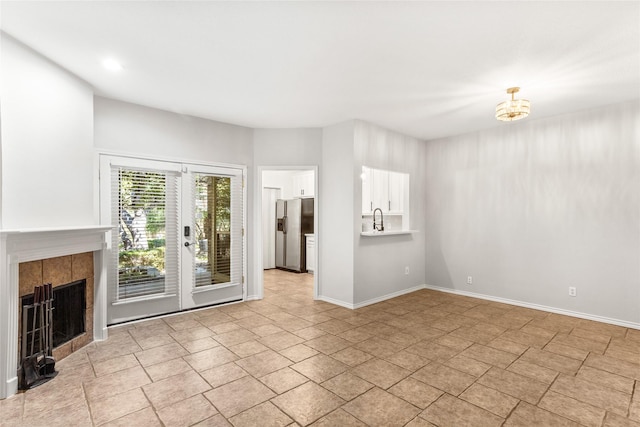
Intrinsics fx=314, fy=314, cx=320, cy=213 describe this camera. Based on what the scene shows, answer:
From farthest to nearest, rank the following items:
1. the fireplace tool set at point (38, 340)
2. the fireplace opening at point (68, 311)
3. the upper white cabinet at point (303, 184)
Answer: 1. the upper white cabinet at point (303, 184)
2. the fireplace opening at point (68, 311)
3. the fireplace tool set at point (38, 340)

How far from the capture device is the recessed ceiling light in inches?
111

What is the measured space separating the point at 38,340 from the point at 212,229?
7.28 ft

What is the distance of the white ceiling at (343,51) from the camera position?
2.14m

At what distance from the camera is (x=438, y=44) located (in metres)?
2.54

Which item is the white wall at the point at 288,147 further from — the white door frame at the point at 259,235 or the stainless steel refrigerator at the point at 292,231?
the stainless steel refrigerator at the point at 292,231

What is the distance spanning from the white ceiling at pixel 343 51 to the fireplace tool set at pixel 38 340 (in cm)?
210

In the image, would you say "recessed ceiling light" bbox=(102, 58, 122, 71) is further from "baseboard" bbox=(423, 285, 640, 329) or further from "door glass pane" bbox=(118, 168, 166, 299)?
"baseboard" bbox=(423, 285, 640, 329)

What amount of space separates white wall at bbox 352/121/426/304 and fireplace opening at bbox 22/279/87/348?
3.21 meters

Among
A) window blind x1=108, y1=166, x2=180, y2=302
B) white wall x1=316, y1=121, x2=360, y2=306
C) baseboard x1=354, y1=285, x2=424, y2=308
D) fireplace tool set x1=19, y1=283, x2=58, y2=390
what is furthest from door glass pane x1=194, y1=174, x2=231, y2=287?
baseboard x1=354, y1=285, x2=424, y2=308

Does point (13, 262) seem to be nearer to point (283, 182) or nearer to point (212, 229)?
point (212, 229)

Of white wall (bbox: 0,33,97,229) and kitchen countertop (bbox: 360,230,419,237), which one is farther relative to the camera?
kitchen countertop (bbox: 360,230,419,237)

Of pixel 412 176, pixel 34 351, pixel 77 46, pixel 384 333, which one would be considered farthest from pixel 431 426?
pixel 412 176

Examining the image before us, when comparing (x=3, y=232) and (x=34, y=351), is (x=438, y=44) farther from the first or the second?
(x=34, y=351)

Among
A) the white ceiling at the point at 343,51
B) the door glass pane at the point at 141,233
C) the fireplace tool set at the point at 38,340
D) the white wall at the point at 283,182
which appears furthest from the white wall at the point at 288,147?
the fireplace tool set at the point at 38,340
